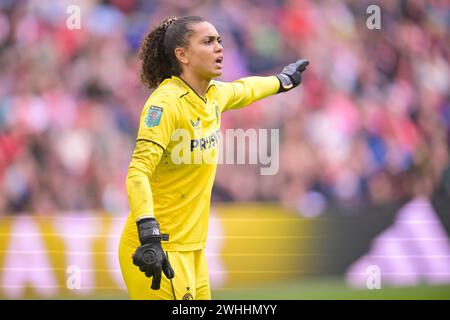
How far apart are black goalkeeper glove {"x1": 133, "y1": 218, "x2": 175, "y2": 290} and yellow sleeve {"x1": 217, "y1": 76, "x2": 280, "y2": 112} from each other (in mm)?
1198

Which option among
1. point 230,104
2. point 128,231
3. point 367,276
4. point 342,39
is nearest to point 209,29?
point 230,104

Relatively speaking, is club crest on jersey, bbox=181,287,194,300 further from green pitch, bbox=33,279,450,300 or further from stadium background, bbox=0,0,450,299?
stadium background, bbox=0,0,450,299

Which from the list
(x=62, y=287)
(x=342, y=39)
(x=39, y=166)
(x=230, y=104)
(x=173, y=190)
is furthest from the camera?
(x=342, y=39)

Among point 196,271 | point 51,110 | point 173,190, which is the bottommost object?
point 196,271

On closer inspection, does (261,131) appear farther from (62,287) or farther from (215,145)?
(215,145)

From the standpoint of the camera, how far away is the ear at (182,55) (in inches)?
224

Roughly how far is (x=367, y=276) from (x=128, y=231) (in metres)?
4.59

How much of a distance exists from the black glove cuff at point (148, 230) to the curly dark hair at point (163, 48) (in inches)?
43.2

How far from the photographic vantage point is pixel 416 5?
11523 mm

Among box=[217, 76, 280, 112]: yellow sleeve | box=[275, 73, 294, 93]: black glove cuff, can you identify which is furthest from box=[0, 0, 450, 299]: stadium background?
box=[217, 76, 280, 112]: yellow sleeve

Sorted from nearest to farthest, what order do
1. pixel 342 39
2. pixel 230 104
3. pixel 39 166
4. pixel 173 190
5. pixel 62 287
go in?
1. pixel 173 190
2. pixel 230 104
3. pixel 62 287
4. pixel 39 166
5. pixel 342 39

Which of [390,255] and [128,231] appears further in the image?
[390,255]

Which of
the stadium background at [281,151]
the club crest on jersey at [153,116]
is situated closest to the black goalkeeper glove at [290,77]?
the club crest on jersey at [153,116]

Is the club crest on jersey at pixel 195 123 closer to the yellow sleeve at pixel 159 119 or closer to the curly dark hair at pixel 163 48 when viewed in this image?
the yellow sleeve at pixel 159 119
